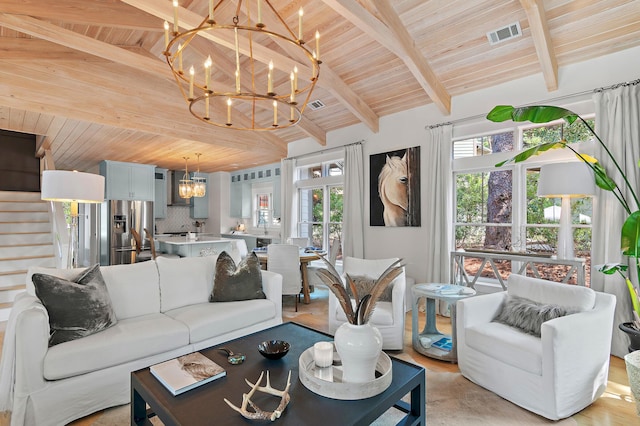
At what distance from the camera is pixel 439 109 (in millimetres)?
4527

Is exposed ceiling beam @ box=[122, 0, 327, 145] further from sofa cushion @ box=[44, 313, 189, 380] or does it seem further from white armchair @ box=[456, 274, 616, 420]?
white armchair @ box=[456, 274, 616, 420]

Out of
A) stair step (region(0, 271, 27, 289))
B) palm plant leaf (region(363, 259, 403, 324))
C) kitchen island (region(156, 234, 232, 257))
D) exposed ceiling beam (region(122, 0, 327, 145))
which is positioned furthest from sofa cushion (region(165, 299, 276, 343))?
kitchen island (region(156, 234, 232, 257))

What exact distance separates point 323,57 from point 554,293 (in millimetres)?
3618

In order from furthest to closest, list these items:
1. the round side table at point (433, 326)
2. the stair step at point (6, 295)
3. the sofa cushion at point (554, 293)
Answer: the stair step at point (6, 295), the round side table at point (433, 326), the sofa cushion at point (554, 293)

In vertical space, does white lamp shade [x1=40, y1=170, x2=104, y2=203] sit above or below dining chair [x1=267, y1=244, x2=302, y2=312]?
above

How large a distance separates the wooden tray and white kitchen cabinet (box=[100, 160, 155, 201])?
280 inches

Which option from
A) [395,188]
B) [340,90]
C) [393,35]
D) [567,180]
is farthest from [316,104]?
[567,180]

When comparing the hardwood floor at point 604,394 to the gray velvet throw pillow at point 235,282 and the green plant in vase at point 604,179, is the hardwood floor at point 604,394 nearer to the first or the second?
→ the green plant in vase at point 604,179

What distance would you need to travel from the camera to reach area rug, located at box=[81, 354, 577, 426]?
7.06 feet

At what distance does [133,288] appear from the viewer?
289 centimetres

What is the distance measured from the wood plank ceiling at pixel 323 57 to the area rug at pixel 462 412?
3.21 metres

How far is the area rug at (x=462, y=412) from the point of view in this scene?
84.7 inches

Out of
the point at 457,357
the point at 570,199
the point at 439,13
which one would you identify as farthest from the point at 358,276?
the point at 439,13

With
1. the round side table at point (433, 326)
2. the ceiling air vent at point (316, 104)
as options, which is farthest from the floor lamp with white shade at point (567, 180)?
the ceiling air vent at point (316, 104)
